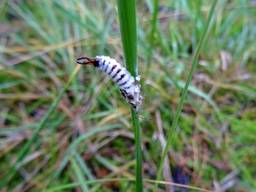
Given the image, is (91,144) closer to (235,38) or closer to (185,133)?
(185,133)

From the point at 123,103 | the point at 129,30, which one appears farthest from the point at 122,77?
the point at 123,103

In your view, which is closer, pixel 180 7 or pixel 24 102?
pixel 24 102

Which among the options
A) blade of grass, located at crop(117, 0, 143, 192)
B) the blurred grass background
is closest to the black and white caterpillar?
blade of grass, located at crop(117, 0, 143, 192)

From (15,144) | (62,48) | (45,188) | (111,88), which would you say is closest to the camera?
(45,188)

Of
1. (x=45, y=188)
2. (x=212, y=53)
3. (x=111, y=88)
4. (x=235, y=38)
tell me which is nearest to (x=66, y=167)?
(x=45, y=188)

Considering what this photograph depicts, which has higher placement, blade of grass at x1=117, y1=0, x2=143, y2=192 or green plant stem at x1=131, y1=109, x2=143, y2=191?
blade of grass at x1=117, y1=0, x2=143, y2=192

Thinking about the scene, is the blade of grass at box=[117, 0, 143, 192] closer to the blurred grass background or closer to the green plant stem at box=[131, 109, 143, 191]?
the green plant stem at box=[131, 109, 143, 191]
